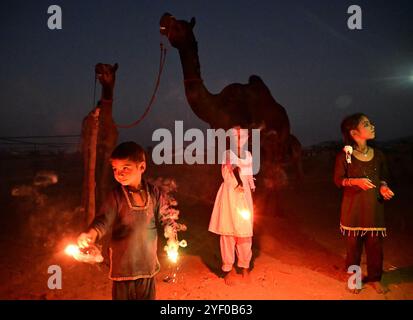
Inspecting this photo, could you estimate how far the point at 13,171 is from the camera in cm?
2094

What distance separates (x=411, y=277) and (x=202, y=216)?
18.3 ft

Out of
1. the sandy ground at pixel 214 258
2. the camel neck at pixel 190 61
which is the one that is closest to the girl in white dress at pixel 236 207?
the sandy ground at pixel 214 258

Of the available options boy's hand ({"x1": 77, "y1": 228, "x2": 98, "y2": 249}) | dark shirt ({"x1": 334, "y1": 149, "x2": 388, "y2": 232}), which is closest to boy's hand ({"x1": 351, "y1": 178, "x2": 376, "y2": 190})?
dark shirt ({"x1": 334, "y1": 149, "x2": 388, "y2": 232})

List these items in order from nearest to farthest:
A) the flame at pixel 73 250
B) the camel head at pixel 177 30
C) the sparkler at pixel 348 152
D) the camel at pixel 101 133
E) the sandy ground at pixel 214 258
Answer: the flame at pixel 73 250 → the sparkler at pixel 348 152 → the sandy ground at pixel 214 258 → the camel at pixel 101 133 → the camel head at pixel 177 30

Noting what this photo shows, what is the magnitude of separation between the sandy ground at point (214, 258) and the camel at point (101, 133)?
3.97 feet

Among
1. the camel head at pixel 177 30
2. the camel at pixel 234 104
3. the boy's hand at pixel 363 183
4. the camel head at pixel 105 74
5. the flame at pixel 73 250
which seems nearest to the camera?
the flame at pixel 73 250

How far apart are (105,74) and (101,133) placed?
1.05 m

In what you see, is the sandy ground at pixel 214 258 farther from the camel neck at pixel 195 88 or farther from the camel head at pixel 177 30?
the camel head at pixel 177 30

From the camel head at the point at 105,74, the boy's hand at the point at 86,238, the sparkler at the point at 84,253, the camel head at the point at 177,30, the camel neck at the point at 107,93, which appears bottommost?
the sparkler at the point at 84,253

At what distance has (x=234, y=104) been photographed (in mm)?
8094

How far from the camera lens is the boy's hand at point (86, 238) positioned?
291 centimetres

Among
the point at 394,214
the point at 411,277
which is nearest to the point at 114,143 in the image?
the point at 411,277

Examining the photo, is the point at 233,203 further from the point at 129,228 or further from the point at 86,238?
the point at 86,238

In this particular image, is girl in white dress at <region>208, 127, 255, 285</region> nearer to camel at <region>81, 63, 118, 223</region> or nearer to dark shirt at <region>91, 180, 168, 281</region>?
dark shirt at <region>91, 180, 168, 281</region>
